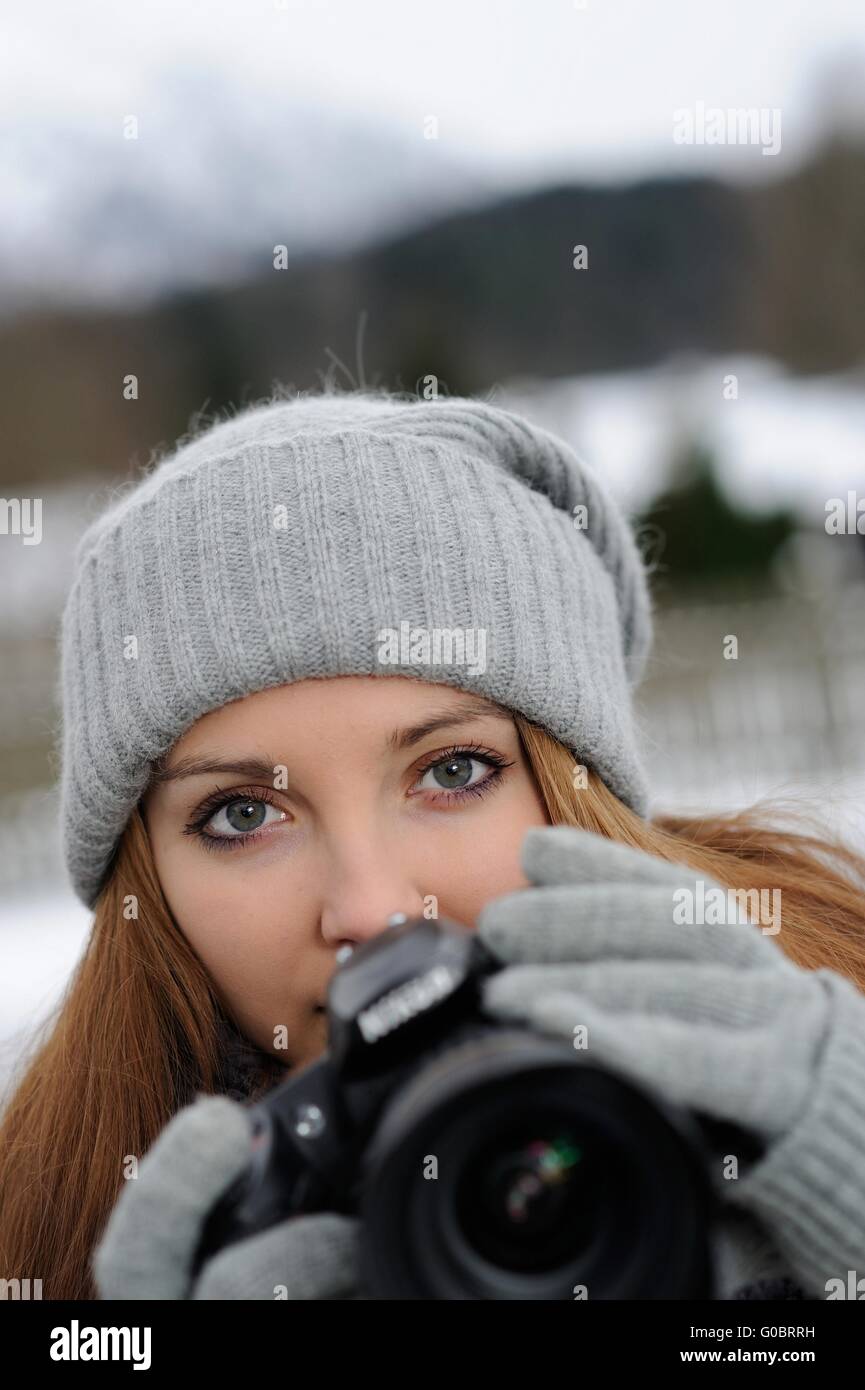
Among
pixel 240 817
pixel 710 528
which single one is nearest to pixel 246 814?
pixel 240 817

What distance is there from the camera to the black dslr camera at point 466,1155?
90cm

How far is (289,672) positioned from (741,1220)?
2.27 ft

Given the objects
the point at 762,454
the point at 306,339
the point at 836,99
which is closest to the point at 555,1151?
the point at 762,454

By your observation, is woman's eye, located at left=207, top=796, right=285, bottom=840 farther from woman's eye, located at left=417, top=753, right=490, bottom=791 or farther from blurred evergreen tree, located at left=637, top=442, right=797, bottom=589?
blurred evergreen tree, located at left=637, top=442, right=797, bottom=589

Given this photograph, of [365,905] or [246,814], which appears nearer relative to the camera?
[365,905]

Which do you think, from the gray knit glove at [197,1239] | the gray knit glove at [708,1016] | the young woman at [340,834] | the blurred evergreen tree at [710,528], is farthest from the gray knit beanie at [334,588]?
the blurred evergreen tree at [710,528]

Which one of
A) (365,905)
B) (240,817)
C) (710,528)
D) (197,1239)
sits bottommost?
(197,1239)

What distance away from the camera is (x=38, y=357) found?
1645 cm

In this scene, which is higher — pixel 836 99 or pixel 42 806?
pixel 836 99

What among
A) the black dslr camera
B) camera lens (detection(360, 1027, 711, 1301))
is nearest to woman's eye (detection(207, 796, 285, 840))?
the black dslr camera

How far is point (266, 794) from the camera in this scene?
1400 mm

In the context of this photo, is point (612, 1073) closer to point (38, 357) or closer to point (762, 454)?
point (762, 454)

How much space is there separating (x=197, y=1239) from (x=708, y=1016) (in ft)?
1.52

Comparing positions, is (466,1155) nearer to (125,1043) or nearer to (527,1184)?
(527,1184)
